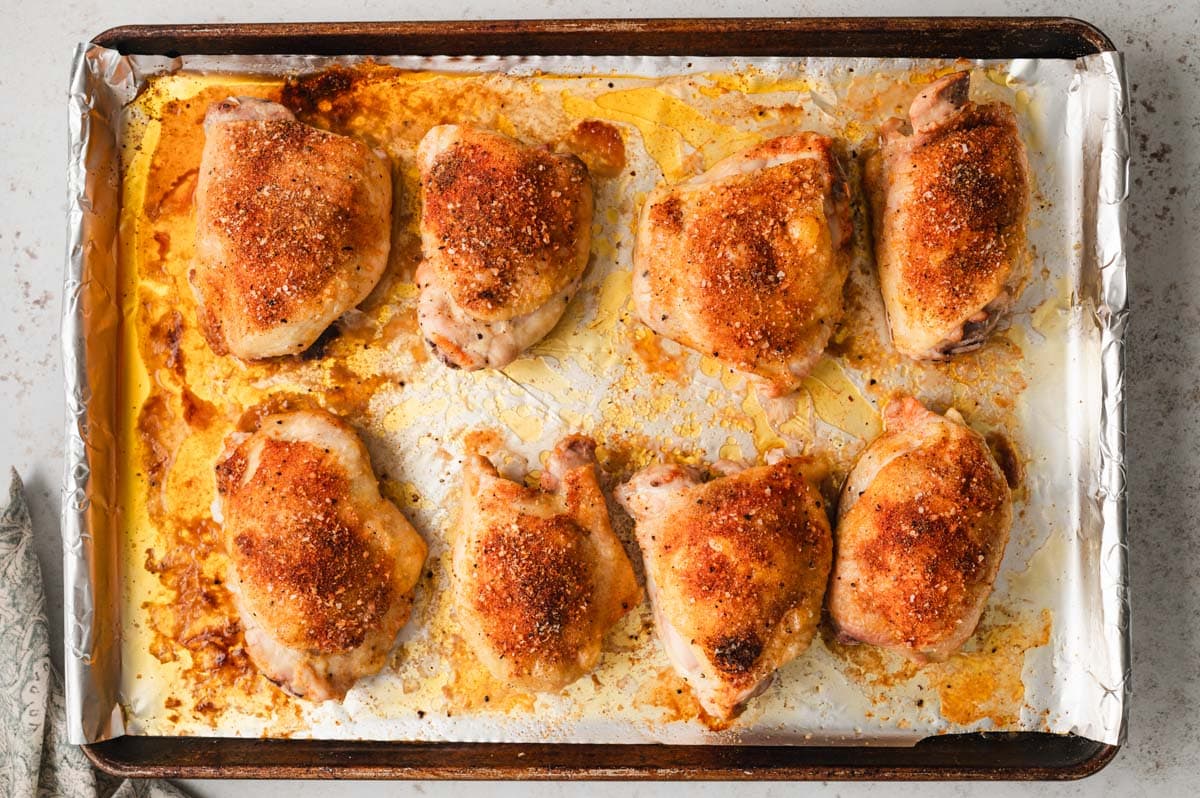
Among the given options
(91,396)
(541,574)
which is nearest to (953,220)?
(541,574)

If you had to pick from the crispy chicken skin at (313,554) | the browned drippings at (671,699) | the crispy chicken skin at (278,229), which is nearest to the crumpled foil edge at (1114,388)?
the browned drippings at (671,699)

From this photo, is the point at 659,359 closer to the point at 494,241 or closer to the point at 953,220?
the point at 494,241

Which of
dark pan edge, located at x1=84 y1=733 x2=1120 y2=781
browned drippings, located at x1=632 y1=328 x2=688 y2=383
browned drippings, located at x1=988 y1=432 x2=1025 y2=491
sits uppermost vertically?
browned drippings, located at x1=632 y1=328 x2=688 y2=383

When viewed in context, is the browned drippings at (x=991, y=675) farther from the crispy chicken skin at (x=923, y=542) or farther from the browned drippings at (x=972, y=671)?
the crispy chicken skin at (x=923, y=542)

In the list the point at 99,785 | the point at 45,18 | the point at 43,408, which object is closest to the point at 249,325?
the point at 43,408

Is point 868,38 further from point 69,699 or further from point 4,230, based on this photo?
point 69,699

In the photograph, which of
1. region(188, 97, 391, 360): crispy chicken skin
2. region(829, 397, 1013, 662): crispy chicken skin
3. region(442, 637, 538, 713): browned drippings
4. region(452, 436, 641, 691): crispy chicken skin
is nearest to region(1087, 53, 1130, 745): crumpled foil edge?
region(829, 397, 1013, 662): crispy chicken skin

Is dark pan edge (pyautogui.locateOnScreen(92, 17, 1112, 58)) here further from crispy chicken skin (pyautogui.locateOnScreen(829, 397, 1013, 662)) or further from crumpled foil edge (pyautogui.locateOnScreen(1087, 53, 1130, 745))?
crispy chicken skin (pyautogui.locateOnScreen(829, 397, 1013, 662))

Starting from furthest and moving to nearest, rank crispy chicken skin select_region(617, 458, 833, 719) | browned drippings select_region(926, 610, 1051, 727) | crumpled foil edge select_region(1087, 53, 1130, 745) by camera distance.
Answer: browned drippings select_region(926, 610, 1051, 727), crumpled foil edge select_region(1087, 53, 1130, 745), crispy chicken skin select_region(617, 458, 833, 719)
